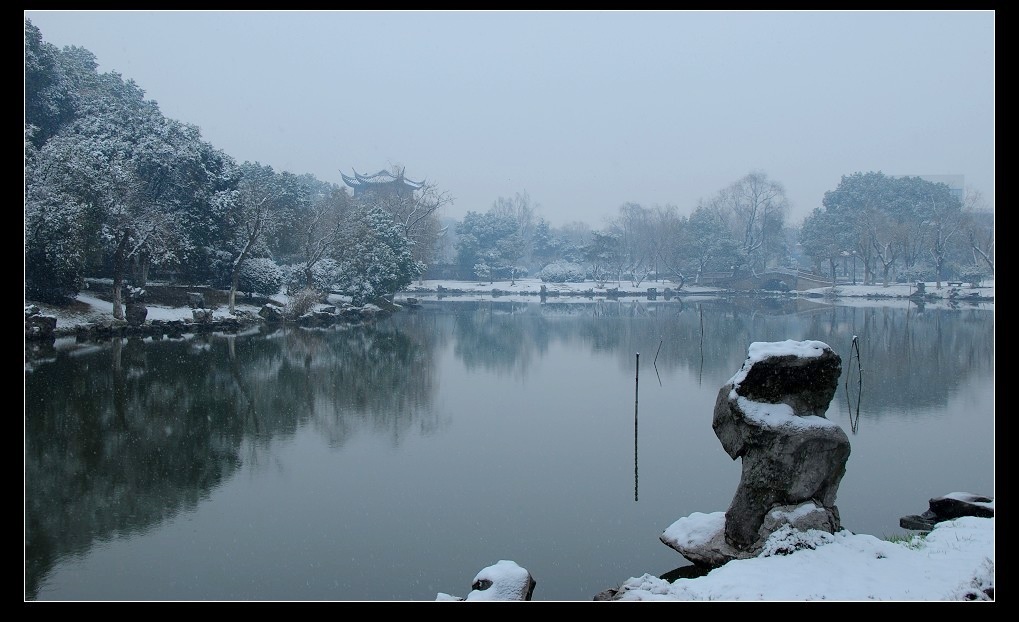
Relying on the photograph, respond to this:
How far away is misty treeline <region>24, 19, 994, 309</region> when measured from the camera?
20344 mm

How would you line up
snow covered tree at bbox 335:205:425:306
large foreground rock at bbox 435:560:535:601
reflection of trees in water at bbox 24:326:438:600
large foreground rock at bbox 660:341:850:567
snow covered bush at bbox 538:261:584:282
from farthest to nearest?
snow covered bush at bbox 538:261:584:282, snow covered tree at bbox 335:205:425:306, reflection of trees in water at bbox 24:326:438:600, large foreground rock at bbox 660:341:850:567, large foreground rock at bbox 435:560:535:601

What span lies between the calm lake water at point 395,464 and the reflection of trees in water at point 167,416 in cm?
5

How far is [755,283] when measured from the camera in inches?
2046

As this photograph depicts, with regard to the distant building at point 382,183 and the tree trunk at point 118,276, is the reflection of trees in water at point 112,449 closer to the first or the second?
the tree trunk at point 118,276

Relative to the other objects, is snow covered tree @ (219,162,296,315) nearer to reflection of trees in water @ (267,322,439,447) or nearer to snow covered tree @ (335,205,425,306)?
snow covered tree @ (335,205,425,306)

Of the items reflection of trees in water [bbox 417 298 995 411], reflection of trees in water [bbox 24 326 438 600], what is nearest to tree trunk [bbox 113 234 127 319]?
reflection of trees in water [bbox 24 326 438 600]

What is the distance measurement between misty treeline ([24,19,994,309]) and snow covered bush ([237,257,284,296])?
6cm

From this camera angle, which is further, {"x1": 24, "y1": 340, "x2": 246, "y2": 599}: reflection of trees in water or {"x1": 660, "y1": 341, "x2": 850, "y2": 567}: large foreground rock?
{"x1": 24, "y1": 340, "x2": 246, "y2": 599}: reflection of trees in water

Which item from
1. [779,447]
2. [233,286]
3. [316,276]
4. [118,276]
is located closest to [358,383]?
[779,447]

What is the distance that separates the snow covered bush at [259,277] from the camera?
28500 millimetres

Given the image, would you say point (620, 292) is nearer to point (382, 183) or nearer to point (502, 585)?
point (382, 183)

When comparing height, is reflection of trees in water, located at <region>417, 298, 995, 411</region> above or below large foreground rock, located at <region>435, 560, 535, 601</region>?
above

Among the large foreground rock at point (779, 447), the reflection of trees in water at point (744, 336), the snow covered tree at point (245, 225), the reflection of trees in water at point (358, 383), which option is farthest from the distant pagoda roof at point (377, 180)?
the large foreground rock at point (779, 447)

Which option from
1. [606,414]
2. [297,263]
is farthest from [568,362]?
[297,263]
